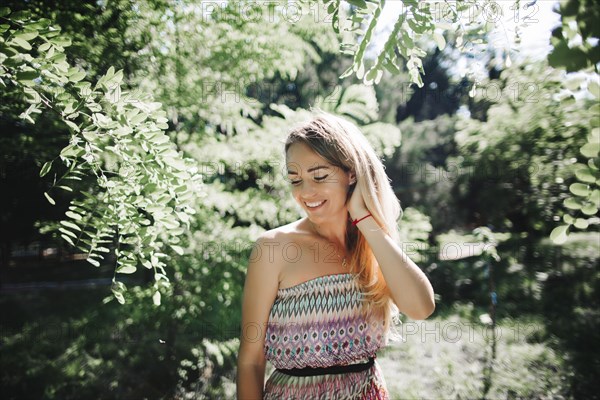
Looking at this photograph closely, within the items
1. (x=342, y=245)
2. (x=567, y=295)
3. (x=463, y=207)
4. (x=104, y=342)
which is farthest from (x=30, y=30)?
(x=463, y=207)

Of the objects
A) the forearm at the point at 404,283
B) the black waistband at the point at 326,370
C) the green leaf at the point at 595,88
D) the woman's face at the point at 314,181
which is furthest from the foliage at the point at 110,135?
the green leaf at the point at 595,88

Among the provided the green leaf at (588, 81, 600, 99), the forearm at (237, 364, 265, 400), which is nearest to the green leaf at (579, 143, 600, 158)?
the green leaf at (588, 81, 600, 99)

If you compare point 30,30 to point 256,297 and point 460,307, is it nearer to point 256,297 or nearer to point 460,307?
point 256,297

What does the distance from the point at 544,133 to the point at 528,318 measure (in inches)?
172

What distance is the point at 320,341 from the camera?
1786 millimetres

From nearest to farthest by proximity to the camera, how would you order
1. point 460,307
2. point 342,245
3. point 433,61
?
point 342,245 < point 460,307 < point 433,61

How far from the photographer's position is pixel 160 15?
280cm

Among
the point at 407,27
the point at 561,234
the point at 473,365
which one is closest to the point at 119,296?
the point at 561,234

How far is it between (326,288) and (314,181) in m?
0.54

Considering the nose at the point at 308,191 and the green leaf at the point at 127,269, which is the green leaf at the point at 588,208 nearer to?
the nose at the point at 308,191

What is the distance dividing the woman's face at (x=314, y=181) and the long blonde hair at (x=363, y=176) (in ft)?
0.12

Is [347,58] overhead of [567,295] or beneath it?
overhead

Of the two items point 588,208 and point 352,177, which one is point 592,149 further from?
point 352,177

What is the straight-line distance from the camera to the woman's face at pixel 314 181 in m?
1.93
